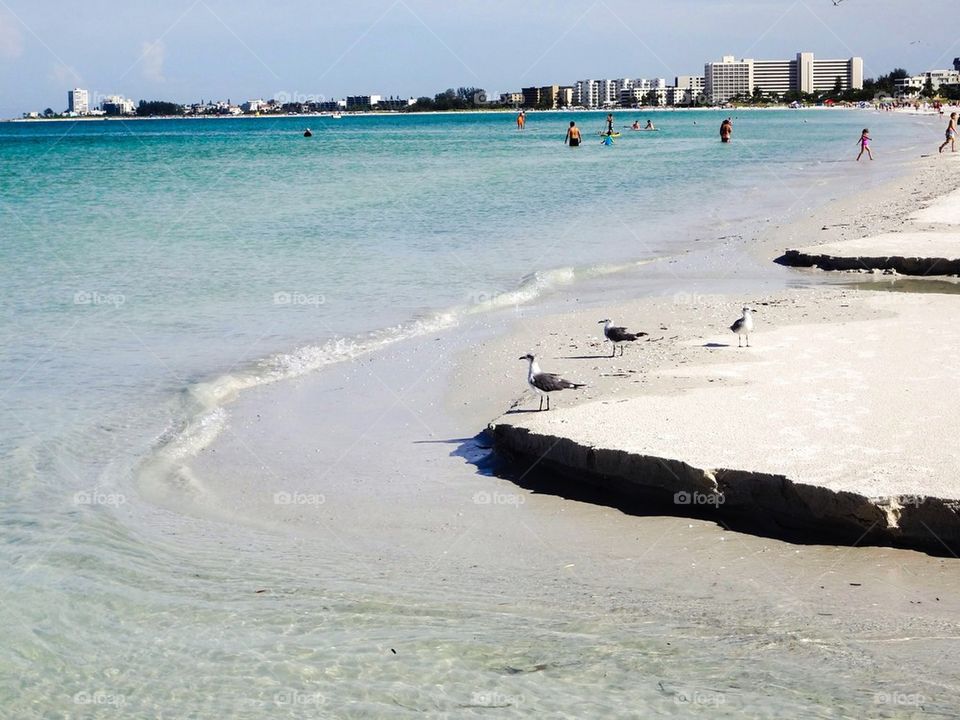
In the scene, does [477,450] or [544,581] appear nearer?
[544,581]

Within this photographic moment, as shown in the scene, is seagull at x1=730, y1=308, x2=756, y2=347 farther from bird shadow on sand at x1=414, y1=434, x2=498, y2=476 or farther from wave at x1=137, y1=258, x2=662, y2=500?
wave at x1=137, y1=258, x2=662, y2=500

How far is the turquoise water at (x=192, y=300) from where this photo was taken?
6234 mm

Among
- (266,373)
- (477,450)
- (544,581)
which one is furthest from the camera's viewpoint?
(266,373)

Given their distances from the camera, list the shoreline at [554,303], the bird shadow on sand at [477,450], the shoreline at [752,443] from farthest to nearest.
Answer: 1. the shoreline at [554,303]
2. the bird shadow on sand at [477,450]
3. the shoreline at [752,443]

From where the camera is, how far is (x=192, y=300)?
16.0m

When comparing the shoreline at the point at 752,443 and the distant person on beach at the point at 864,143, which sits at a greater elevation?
the distant person on beach at the point at 864,143

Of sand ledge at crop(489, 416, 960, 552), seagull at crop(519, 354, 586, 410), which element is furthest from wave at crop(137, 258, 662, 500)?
sand ledge at crop(489, 416, 960, 552)

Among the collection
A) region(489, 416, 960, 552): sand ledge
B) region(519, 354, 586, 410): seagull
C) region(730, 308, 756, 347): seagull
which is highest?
region(730, 308, 756, 347): seagull

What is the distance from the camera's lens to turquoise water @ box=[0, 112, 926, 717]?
6234 millimetres

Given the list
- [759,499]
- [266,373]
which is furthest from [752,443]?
[266,373]

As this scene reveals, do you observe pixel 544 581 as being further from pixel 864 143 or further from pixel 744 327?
pixel 864 143

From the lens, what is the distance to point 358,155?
63312mm

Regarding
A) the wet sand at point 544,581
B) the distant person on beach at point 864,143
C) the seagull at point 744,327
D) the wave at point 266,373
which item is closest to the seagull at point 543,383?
the wet sand at point 544,581

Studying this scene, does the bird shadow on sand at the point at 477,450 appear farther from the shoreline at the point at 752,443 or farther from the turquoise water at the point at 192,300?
the turquoise water at the point at 192,300
